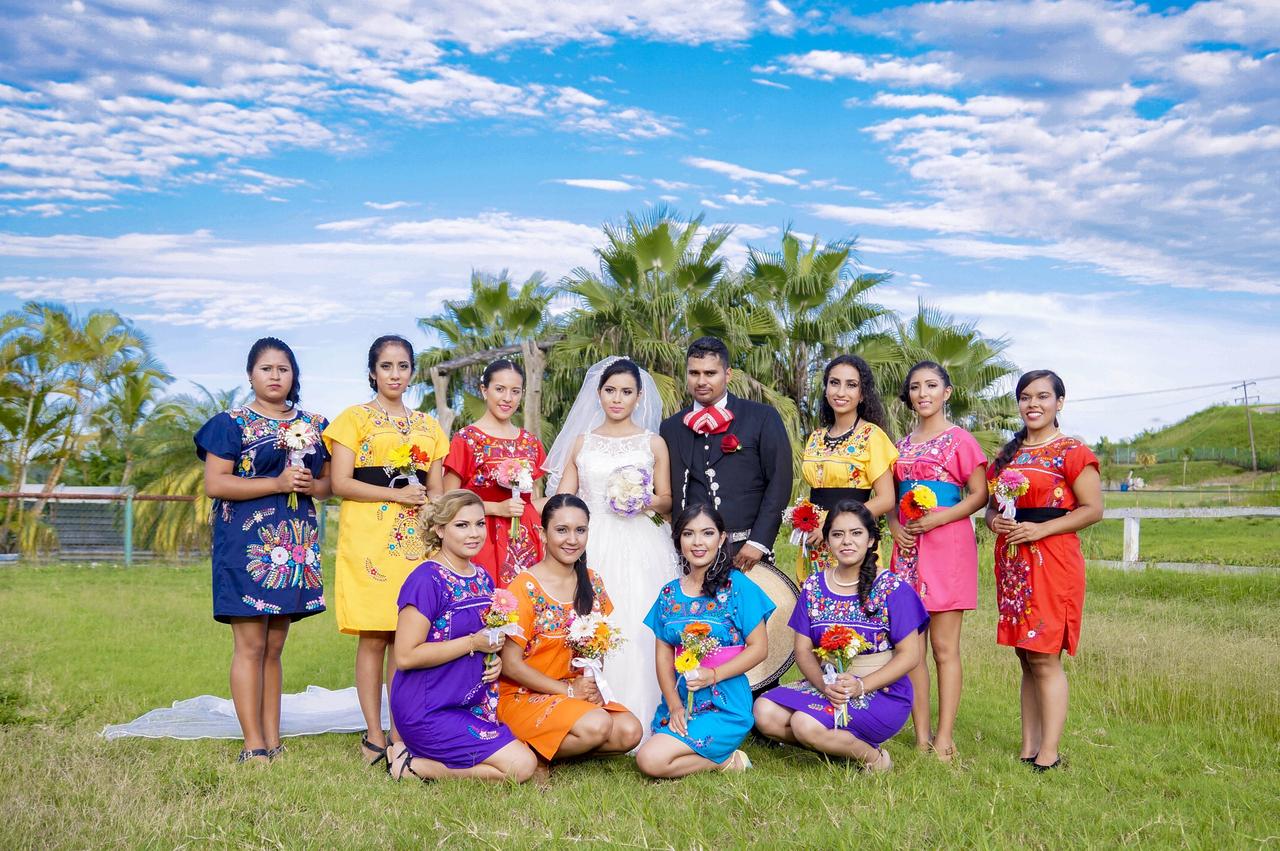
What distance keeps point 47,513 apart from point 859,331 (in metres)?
16.4

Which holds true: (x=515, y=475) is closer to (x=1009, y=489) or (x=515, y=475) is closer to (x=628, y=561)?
(x=628, y=561)

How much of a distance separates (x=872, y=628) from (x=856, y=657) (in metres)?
0.22

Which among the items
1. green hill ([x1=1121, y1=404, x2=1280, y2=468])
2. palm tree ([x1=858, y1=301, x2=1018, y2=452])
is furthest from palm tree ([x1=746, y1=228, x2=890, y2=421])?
green hill ([x1=1121, y1=404, x2=1280, y2=468])

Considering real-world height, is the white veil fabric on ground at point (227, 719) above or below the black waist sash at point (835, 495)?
below

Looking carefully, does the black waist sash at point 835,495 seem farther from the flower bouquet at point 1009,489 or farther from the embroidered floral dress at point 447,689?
the embroidered floral dress at point 447,689

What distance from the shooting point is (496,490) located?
19.7 feet

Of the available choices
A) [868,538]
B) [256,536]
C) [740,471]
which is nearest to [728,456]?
[740,471]

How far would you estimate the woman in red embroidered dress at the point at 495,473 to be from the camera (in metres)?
5.94

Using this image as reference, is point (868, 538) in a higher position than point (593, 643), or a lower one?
higher

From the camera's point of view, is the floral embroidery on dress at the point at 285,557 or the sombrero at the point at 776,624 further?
the sombrero at the point at 776,624

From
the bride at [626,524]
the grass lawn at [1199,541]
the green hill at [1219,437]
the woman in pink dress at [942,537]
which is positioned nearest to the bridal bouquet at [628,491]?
the bride at [626,524]

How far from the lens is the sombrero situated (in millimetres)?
6008

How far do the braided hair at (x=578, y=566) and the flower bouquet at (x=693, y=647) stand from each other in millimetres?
534

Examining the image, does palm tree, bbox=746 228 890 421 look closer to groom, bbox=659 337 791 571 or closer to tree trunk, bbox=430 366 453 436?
tree trunk, bbox=430 366 453 436
